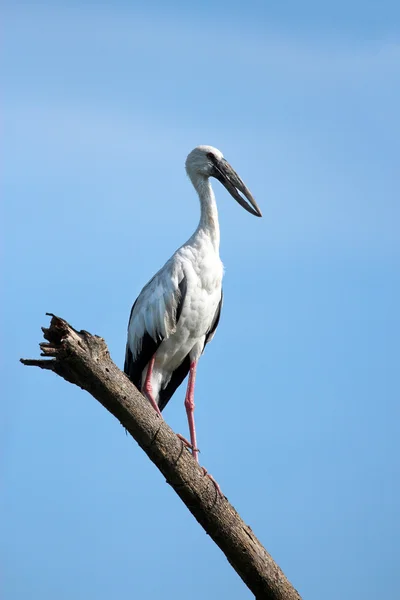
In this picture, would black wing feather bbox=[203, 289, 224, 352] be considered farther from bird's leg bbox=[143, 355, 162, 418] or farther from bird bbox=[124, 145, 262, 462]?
bird's leg bbox=[143, 355, 162, 418]

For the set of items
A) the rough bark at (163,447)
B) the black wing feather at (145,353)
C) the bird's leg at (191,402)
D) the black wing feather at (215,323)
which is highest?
the black wing feather at (215,323)

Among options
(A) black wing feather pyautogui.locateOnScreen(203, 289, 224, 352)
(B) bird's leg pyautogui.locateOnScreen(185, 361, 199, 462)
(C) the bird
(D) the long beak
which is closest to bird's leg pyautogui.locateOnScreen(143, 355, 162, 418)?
(C) the bird

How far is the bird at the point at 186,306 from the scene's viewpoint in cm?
890

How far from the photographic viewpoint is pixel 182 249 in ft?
30.1

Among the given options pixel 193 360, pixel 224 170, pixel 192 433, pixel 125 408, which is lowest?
pixel 125 408

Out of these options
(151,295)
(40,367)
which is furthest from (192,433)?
(40,367)

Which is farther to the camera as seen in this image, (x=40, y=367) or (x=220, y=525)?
(x=220, y=525)

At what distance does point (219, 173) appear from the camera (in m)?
9.55

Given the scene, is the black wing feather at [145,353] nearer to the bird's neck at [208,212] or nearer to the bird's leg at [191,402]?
the bird's leg at [191,402]

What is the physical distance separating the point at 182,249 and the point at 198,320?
755mm

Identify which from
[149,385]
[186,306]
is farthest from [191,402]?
[186,306]

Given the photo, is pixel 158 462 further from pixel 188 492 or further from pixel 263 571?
pixel 263 571

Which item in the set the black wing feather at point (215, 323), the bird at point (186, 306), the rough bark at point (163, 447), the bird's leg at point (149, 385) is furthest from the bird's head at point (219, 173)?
the rough bark at point (163, 447)

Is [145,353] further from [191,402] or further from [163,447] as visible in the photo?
[163,447]
